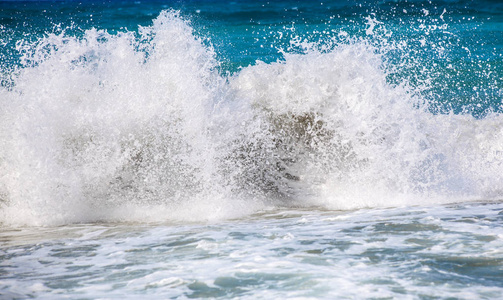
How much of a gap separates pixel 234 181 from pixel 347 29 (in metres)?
14.8

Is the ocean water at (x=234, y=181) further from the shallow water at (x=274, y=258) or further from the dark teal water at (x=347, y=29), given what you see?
the dark teal water at (x=347, y=29)

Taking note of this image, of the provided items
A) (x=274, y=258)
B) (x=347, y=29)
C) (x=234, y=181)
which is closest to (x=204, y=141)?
(x=234, y=181)

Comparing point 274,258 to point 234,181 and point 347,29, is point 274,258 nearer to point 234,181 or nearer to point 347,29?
point 234,181

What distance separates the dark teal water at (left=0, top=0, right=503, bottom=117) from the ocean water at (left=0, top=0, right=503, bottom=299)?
5670 mm

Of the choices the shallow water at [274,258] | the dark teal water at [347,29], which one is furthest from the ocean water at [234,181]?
the dark teal water at [347,29]

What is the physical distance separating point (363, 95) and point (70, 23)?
59.6 feet

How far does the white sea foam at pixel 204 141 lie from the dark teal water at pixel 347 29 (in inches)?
216

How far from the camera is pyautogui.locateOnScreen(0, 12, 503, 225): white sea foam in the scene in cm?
516

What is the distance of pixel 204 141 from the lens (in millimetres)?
5492

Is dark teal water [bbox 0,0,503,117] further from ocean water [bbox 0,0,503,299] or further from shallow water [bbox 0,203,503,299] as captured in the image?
shallow water [bbox 0,203,503,299]

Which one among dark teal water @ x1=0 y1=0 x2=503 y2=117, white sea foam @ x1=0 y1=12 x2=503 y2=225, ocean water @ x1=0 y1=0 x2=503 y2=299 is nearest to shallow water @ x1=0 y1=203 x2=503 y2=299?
ocean water @ x1=0 y1=0 x2=503 y2=299

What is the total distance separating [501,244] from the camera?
3.38m

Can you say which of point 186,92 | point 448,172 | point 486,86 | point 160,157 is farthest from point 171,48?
point 486,86

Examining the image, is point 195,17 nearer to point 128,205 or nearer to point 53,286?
point 128,205
